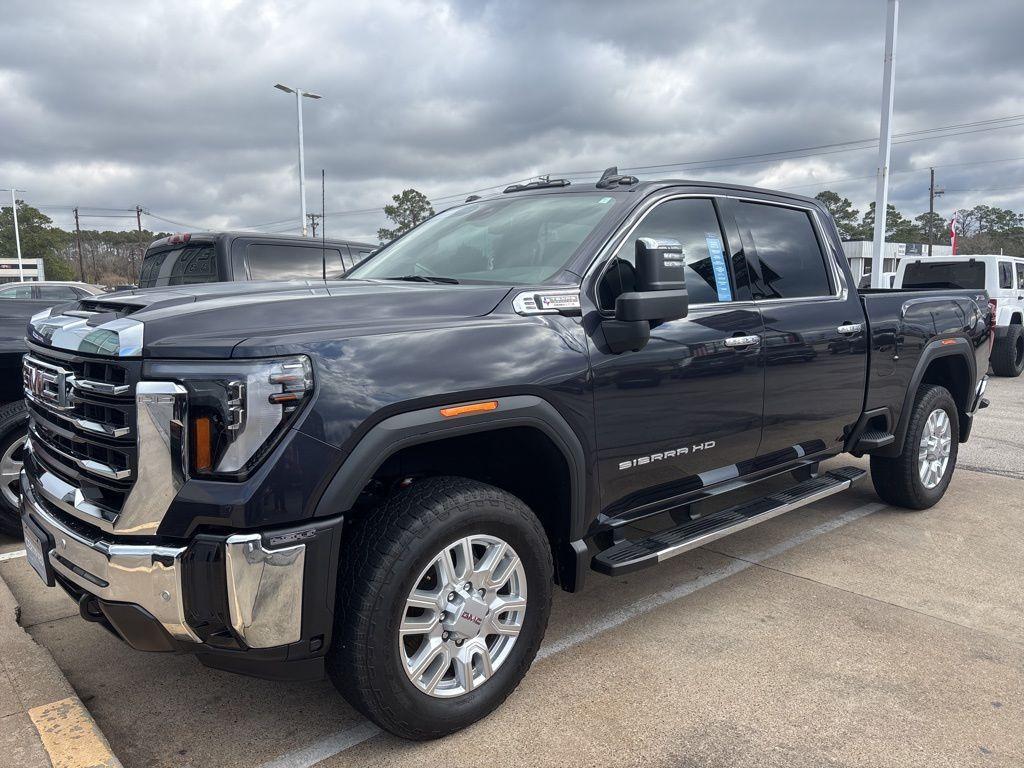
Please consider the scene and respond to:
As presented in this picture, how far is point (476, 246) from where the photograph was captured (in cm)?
365

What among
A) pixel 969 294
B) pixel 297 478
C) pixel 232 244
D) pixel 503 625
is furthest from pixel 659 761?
pixel 232 244

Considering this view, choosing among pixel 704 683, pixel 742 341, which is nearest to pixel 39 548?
pixel 704 683

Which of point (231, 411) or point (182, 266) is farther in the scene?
point (182, 266)

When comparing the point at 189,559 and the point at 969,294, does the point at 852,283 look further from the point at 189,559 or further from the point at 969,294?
the point at 189,559

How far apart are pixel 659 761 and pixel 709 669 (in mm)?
699

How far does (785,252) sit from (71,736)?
391 cm

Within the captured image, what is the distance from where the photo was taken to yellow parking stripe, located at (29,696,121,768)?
2.43 meters

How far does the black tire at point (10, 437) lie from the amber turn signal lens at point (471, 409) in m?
3.10

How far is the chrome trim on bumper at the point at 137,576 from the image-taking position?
2178mm

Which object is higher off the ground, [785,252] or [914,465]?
[785,252]

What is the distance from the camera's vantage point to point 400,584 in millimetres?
2418

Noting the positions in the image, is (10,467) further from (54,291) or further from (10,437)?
(54,291)

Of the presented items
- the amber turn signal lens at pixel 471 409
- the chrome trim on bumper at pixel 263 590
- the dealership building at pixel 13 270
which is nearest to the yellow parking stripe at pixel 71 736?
the chrome trim on bumper at pixel 263 590

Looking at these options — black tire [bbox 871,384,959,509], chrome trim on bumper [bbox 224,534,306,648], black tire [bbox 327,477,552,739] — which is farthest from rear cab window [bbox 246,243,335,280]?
black tire [bbox 871,384,959,509]
